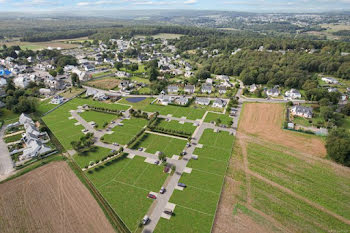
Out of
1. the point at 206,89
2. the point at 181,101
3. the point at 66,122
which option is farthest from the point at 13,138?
the point at 206,89

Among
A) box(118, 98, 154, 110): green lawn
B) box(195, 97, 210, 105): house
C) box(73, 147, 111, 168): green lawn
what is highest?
box(195, 97, 210, 105): house

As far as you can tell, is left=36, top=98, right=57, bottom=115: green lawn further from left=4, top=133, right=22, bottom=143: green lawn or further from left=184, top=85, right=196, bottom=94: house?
left=184, top=85, right=196, bottom=94: house

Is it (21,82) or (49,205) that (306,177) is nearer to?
(49,205)

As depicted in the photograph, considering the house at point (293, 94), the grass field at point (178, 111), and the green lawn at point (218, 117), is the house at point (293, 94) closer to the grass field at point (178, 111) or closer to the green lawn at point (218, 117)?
the green lawn at point (218, 117)

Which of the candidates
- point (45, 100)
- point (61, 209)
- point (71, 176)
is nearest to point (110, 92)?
point (45, 100)

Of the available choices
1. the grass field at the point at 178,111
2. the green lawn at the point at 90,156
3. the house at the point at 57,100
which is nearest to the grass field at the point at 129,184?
the green lawn at the point at 90,156

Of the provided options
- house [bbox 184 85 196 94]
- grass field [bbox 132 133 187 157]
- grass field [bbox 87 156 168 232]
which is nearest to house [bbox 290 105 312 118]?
house [bbox 184 85 196 94]
